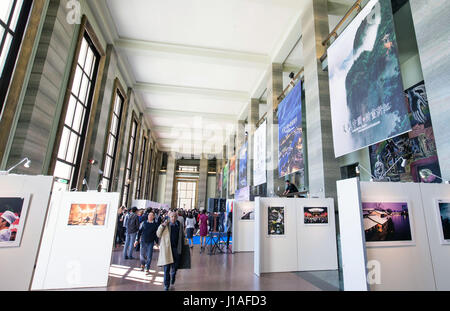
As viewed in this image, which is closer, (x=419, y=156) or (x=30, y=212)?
(x=30, y=212)

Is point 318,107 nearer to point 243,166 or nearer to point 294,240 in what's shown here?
point 294,240

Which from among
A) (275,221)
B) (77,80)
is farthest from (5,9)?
(275,221)

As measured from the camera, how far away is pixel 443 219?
3469 millimetres

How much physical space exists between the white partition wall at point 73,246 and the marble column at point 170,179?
27.0 m

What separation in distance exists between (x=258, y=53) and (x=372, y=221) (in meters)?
11.0

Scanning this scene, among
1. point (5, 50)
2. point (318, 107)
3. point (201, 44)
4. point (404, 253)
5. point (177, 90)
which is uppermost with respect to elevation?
point (201, 44)

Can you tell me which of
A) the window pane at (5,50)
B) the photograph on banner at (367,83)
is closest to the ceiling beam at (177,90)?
the photograph on banner at (367,83)

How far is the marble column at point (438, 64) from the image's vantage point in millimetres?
3791

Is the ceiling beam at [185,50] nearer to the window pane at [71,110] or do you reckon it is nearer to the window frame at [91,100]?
the window frame at [91,100]

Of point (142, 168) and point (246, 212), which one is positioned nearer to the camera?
point (246, 212)

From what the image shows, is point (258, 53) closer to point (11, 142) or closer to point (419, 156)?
point (419, 156)

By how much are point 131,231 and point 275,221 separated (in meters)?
4.57
